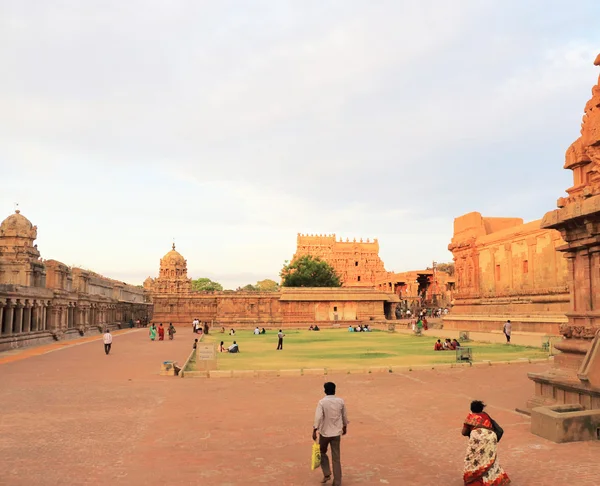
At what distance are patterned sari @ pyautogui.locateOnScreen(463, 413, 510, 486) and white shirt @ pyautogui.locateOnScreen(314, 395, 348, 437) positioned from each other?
1665mm

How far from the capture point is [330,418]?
6.69m

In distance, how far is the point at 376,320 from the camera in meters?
60.7

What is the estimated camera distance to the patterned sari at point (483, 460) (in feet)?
20.5

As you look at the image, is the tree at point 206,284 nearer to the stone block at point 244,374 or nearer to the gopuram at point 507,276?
the gopuram at point 507,276

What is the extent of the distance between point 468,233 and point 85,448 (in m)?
41.5

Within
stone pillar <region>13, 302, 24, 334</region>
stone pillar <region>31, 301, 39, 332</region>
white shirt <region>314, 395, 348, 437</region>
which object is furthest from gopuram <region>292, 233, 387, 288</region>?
white shirt <region>314, 395, 348, 437</region>

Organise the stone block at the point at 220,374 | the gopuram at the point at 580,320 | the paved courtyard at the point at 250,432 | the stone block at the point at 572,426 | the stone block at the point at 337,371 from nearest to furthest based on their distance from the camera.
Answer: the paved courtyard at the point at 250,432 → the stone block at the point at 572,426 → the gopuram at the point at 580,320 → the stone block at the point at 220,374 → the stone block at the point at 337,371

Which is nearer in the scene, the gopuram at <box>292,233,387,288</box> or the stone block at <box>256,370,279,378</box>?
the stone block at <box>256,370,279,378</box>

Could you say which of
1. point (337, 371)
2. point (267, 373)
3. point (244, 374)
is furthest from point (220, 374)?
point (337, 371)

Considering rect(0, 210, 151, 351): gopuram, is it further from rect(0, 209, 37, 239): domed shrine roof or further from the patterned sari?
the patterned sari

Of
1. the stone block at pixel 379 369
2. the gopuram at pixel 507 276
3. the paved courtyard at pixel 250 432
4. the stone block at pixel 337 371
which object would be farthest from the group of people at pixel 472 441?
the gopuram at pixel 507 276

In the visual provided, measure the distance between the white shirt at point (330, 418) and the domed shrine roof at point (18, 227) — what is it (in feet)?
152

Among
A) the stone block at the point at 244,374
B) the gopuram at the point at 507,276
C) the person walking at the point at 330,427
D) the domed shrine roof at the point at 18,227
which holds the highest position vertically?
the domed shrine roof at the point at 18,227

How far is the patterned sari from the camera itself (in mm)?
6254
